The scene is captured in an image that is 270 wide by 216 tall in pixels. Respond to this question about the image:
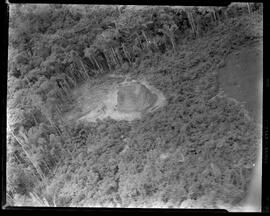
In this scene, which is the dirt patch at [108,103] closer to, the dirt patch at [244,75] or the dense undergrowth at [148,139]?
the dense undergrowth at [148,139]

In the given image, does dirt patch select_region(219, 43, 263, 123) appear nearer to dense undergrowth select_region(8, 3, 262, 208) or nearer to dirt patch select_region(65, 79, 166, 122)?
dense undergrowth select_region(8, 3, 262, 208)

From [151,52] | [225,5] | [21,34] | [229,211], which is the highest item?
[21,34]

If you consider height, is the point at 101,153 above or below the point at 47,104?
below

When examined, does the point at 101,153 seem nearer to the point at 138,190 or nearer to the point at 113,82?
the point at 138,190

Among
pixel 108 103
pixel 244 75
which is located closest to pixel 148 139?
pixel 108 103

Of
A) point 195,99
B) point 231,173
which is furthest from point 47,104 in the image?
point 231,173

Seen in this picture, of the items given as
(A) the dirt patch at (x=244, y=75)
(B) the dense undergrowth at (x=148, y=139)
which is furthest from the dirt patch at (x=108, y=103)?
(A) the dirt patch at (x=244, y=75)

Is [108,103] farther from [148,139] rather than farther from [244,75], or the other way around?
[244,75]
